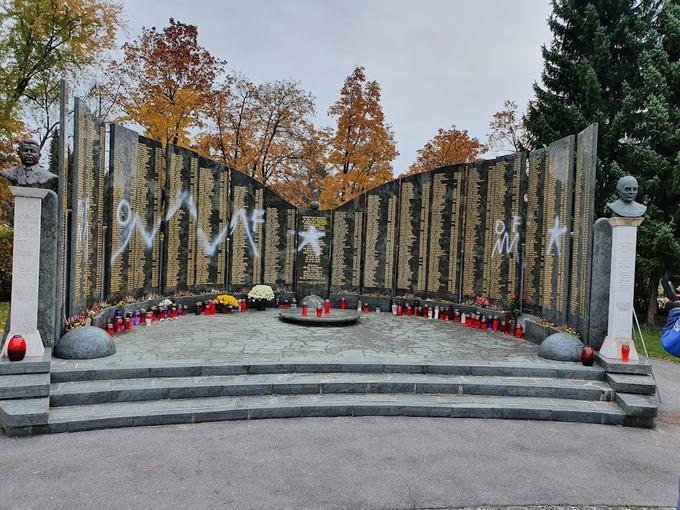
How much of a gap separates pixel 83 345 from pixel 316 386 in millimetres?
3371

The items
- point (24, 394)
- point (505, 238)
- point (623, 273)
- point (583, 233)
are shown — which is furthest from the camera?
point (505, 238)

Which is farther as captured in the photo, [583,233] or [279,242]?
[279,242]

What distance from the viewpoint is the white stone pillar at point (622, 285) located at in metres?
6.77

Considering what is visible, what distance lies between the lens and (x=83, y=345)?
6480 mm

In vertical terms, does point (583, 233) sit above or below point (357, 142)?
below

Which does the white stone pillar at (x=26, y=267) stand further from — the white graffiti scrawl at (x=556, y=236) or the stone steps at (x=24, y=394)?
the white graffiti scrawl at (x=556, y=236)

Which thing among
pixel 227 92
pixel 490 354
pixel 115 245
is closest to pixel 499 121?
pixel 227 92

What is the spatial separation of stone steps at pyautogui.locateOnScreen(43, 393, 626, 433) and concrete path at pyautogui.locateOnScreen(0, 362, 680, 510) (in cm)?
15

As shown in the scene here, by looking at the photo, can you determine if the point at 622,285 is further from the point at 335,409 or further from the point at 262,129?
the point at 262,129

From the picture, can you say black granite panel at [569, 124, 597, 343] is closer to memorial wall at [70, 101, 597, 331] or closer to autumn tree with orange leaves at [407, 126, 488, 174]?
memorial wall at [70, 101, 597, 331]

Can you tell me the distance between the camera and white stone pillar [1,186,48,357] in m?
5.85

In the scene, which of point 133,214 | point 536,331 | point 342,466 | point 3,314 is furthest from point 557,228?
point 3,314

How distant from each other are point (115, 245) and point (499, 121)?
70.1ft

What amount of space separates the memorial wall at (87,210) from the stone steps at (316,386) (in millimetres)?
2212
